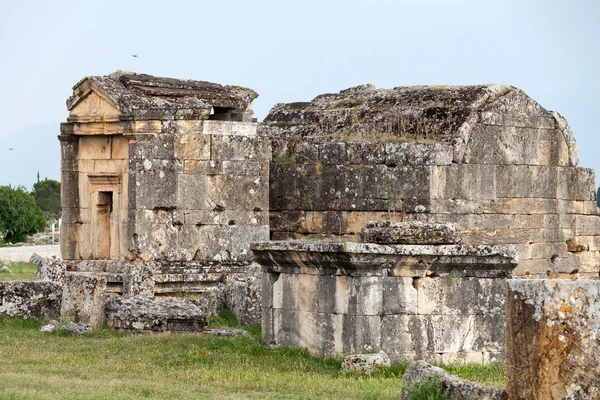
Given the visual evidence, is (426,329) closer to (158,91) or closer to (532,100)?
(158,91)

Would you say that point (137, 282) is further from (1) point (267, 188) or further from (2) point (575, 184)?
(2) point (575, 184)

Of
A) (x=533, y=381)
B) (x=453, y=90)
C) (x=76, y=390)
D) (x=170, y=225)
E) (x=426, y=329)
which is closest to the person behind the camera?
(x=533, y=381)

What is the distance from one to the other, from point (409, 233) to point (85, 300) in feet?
18.5

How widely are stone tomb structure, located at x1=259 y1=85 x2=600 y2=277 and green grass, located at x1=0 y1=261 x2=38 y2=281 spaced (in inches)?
225

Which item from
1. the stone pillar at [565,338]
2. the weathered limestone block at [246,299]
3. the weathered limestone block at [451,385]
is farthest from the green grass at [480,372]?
the weathered limestone block at [246,299]

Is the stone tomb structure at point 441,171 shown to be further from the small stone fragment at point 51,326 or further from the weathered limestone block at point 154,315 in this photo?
the small stone fragment at point 51,326

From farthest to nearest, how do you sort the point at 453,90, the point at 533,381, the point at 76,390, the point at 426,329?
1. the point at 453,90
2. the point at 426,329
3. the point at 76,390
4. the point at 533,381

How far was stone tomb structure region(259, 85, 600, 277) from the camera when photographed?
67.1ft

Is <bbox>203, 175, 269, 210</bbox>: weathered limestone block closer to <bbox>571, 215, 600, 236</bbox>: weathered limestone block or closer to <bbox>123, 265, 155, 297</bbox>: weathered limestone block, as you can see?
<bbox>123, 265, 155, 297</bbox>: weathered limestone block

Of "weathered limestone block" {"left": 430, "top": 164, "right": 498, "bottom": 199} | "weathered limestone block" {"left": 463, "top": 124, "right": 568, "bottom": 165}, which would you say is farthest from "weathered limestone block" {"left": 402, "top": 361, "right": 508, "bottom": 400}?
"weathered limestone block" {"left": 463, "top": 124, "right": 568, "bottom": 165}

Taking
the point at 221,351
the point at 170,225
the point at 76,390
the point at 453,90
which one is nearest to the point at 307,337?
the point at 221,351

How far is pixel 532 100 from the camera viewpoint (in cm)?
2216

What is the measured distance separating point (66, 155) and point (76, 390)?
32.4 feet

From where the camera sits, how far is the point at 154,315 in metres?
16.1
